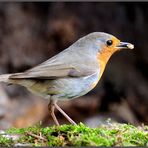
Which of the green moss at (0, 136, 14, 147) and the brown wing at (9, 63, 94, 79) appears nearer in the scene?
the green moss at (0, 136, 14, 147)

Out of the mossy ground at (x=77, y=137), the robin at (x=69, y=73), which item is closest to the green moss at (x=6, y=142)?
the mossy ground at (x=77, y=137)

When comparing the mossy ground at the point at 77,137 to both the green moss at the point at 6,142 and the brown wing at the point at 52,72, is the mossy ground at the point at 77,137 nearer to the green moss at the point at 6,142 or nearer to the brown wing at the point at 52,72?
the green moss at the point at 6,142

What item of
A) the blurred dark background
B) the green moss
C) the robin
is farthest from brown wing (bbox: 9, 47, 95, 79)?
the blurred dark background

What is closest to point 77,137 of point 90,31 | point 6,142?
point 6,142

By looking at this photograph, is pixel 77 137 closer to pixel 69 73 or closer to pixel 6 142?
pixel 6 142

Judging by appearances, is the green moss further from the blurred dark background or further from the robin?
the blurred dark background

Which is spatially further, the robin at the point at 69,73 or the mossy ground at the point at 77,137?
the robin at the point at 69,73

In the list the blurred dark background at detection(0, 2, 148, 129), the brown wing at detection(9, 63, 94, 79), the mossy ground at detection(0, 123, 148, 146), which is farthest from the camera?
the blurred dark background at detection(0, 2, 148, 129)
